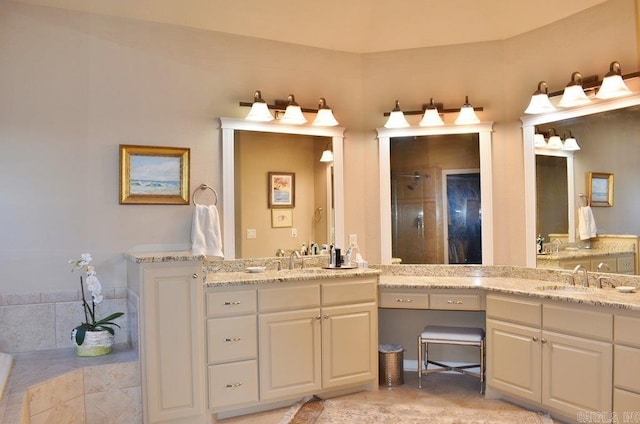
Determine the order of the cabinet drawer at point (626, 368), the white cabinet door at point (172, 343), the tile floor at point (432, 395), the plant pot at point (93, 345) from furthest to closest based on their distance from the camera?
1. the tile floor at point (432, 395)
2. the plant pot at point (93, 345)
3. the white cabinet door at point (172, 343)
4. the cabinet drawer at point (626, 368)

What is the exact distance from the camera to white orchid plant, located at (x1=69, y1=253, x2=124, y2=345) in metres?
3.07

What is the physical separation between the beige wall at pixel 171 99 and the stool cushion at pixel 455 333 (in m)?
0.65

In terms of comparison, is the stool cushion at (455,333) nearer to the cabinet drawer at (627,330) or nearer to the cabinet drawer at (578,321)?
the cabinet drawer at (578,321)

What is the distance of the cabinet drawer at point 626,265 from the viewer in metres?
3.18

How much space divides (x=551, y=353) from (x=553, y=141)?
1534 mm

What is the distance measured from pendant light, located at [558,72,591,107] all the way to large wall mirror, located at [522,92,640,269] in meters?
0.07

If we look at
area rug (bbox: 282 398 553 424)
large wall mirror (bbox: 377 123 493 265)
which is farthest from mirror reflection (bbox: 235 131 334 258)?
area rug (bbox: 282 398 553 424)

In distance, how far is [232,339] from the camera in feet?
10.4

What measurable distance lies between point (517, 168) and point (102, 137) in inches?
118

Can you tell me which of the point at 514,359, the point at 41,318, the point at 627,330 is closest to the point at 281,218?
the point at 41,318

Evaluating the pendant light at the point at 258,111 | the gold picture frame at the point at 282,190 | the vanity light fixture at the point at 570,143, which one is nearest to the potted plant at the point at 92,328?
the gold picture frame at the point at 282,190

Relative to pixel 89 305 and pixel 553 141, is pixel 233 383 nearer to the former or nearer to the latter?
pixel 89 305

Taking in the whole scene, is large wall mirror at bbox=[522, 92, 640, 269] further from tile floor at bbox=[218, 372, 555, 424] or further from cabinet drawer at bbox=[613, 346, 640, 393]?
tile floor at bbox=[218, 372, 555, 424]

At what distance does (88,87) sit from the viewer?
131 inches
